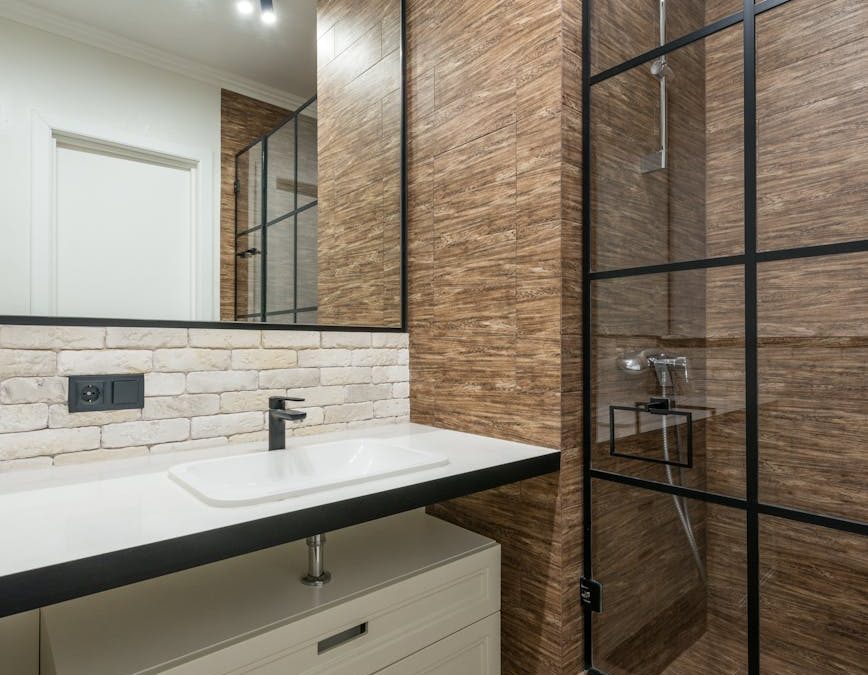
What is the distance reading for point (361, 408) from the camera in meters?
1.89

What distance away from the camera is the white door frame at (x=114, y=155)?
51.0 inches

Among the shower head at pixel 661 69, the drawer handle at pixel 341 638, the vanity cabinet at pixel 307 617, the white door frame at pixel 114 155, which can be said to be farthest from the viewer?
the shower head at pixel 661 69

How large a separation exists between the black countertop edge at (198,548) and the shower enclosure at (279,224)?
79cm

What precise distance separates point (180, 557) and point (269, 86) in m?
1.44

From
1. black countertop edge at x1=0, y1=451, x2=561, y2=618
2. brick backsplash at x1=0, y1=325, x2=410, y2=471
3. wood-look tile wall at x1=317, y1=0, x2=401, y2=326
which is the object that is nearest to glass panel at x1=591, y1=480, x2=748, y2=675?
black countertop edge at x1=0, y1=451, x2=561, y2=618

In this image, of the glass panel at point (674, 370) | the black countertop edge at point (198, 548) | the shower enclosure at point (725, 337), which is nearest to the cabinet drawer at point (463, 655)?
the shower enclosure at point (725, 337)

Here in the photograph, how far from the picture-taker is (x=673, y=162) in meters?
1.39

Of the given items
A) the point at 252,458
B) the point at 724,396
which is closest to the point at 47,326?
the point at 252,458

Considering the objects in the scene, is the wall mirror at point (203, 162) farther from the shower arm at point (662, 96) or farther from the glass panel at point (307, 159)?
the shower arm at point (662, 96)

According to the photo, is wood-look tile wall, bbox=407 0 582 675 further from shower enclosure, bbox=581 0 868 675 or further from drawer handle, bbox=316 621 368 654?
drawer handle, bbox=316 621 368 654

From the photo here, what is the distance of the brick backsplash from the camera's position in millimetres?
1274

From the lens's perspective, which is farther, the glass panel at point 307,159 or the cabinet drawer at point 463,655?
the glass panel at point 307,159

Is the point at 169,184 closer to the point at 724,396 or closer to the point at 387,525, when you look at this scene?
the point at 387,525

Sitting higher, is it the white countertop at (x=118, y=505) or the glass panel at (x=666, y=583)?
the white countertop at (x=118, y=505)
